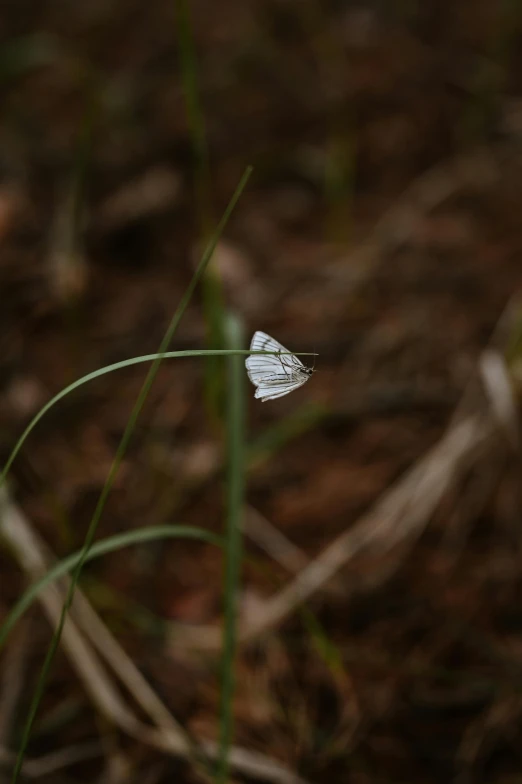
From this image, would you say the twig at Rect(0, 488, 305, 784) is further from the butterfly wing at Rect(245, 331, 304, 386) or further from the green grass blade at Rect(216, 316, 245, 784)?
the butterfly wing at Rect(245, 331, 304, 386)

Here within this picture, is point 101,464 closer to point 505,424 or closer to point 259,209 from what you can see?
point 505,424

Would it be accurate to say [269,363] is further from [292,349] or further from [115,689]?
[292,349]

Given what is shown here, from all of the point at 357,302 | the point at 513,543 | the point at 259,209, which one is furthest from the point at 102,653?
the point at 259,209

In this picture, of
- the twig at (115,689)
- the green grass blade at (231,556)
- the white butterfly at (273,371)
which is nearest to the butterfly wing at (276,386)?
the white butterfly at (273,371)

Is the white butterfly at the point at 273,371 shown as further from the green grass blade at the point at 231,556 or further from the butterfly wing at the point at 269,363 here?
the green grass blade at the point at 231,556

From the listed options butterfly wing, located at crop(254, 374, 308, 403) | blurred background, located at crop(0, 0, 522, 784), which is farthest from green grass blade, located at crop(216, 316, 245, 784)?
butterfly wing, located at crop(254, 374, 308, 403)
